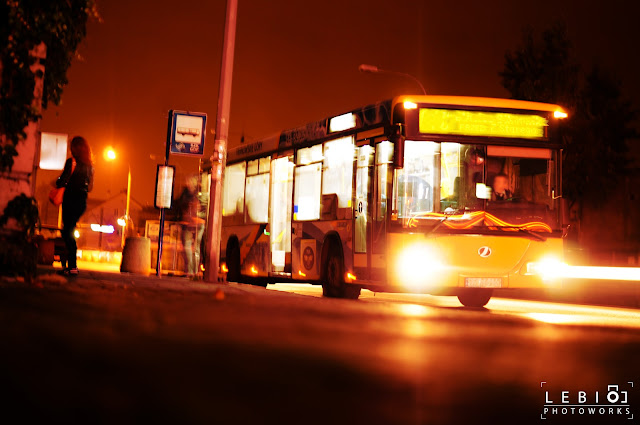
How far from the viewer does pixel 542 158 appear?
16.6m

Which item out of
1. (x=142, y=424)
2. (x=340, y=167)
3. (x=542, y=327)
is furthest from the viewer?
(x=340, y=167)

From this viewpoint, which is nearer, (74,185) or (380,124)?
(74,185)

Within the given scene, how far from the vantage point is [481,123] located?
16.5 metres

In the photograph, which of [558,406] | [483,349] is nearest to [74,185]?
[483,349]

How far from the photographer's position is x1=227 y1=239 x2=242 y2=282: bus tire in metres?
23.5

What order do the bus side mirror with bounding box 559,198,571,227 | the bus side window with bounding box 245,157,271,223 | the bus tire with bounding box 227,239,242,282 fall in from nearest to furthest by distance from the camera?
the bus side mirror with bounding box 559,198,571,227
the bus side window with bounding box 245,157,271,223
the bus tire with bounding box 227,239,242,282

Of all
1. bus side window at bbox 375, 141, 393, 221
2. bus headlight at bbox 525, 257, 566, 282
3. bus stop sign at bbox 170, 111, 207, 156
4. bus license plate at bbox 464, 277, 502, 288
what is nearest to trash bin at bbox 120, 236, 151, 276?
bus stop sign at bbox 170, 111, 207, 156

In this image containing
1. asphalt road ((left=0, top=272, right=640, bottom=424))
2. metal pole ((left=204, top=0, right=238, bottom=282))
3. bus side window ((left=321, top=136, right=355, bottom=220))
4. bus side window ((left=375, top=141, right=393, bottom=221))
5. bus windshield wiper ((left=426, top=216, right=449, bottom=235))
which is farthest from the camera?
metal pole ((left=204, top=0, right=238, bottom=282))

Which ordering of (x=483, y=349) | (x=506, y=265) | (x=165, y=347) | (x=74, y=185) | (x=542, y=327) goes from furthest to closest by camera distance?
(x=506, y=265) → (x=74, y=185) → (x=542, y=327) → (x=483, y=349) → (x=165, y=347)

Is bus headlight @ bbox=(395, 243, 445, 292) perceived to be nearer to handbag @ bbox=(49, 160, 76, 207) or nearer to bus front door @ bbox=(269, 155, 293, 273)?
bus front door @ bbox=(269, 155, 293, 273)

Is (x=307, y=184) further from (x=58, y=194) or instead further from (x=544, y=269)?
(x=58, y=194)

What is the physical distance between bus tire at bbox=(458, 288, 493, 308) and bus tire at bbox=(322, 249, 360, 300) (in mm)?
1959

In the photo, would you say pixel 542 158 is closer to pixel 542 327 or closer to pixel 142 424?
pixel 542 327

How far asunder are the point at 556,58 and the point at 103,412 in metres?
54.9
